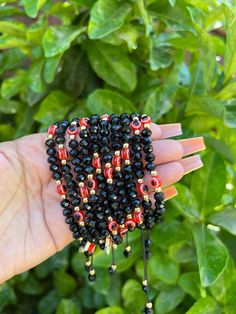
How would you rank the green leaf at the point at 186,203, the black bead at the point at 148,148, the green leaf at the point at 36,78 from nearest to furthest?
the black bead at the point at 148,148
the green leaf at the point at 186,203
the green leaf at the point at 36,78

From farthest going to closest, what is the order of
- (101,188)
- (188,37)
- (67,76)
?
(67,76)
(188,37)
(101,188)

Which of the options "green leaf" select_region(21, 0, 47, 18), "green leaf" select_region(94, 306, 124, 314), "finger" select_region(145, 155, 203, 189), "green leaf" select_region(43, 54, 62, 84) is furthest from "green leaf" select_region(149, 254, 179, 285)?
"green leaf" select_region(21, 0, 47, 18)

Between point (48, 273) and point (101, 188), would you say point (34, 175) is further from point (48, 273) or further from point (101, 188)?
point (48, 273)

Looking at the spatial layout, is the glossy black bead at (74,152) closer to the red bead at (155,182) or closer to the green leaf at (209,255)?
the red bead at (155,182)

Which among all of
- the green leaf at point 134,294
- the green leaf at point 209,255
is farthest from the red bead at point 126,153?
the green leaf at point 134,294

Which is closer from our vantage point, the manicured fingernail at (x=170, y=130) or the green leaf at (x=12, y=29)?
the manicured fingernail at (x=170, y=130)

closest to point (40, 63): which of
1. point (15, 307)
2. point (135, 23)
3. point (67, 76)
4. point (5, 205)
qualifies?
point (67, 76)

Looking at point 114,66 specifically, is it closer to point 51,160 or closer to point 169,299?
point 51,160
